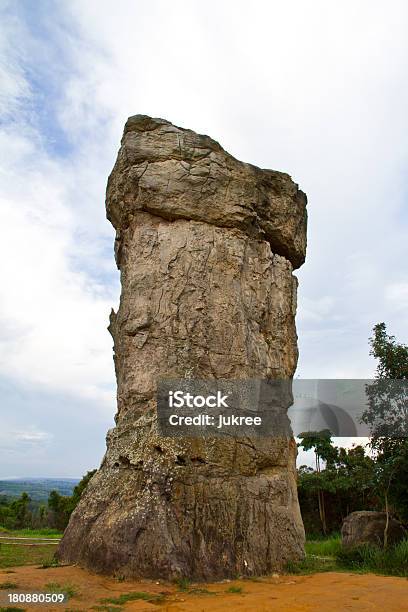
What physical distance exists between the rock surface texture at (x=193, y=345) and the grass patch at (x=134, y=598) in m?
0.72

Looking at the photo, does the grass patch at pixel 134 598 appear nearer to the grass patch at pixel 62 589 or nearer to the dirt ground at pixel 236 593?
the dirt ground at pixel 236 593

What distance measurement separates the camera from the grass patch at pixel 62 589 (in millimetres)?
5656

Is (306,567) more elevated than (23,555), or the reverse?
(306,567)

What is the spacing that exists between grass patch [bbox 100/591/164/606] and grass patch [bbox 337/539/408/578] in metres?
3.45

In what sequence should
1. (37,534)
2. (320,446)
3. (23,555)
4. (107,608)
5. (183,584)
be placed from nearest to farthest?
1. (107,608)
2. (183,584)
3. (23,555)
4. (37,534)
5. (320,446)

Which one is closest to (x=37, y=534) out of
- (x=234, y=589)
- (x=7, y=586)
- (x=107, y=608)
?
(x=7, y=586)

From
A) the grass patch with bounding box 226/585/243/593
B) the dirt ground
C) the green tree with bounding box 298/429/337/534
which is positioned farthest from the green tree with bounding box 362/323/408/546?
the green tree with bounding box 298/429/337/534

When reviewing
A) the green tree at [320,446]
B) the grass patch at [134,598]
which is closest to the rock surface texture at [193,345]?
the grass patch at [134,598]

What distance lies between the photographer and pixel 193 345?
8.43 m

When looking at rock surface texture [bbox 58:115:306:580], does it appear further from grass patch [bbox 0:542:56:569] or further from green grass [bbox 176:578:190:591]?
grass patch [bbox 0:542:56:569]

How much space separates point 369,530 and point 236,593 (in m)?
5.20

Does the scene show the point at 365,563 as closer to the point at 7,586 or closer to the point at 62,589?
the point at 62,589

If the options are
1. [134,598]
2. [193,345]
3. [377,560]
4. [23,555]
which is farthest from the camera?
[23,555]

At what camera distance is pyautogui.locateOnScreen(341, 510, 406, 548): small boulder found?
9867 mm
